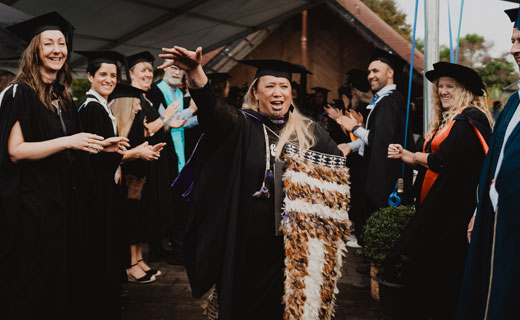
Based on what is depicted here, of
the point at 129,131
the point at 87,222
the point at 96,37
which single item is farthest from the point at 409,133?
the point at 96,37

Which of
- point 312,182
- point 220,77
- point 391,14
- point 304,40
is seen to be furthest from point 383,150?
point 391,14

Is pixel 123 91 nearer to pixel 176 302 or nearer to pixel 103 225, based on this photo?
pixel 103 225

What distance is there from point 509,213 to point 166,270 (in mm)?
4425

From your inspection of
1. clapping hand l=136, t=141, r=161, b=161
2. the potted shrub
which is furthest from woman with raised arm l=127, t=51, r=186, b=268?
the potted shrub

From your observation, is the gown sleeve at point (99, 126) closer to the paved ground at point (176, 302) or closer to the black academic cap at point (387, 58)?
the paved ground at point (176, 302)

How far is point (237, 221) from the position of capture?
2.75 meters

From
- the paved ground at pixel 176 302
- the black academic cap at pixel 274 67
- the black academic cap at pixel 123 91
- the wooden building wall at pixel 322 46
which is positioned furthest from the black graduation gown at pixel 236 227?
the wooden building wall at pixel 322 46

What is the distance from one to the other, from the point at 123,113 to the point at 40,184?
187 centimetres

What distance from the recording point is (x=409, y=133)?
5.53 meters

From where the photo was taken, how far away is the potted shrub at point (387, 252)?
405 centimetres

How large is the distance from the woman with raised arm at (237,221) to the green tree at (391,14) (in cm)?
3340

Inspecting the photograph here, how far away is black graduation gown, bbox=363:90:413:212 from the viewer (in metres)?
5.10

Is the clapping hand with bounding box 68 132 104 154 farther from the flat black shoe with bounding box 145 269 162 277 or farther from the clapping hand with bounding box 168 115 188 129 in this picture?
the flat black shoe with bounding box 145 269 162 277

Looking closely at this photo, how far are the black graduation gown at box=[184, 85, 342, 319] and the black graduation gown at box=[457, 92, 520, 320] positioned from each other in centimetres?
126
